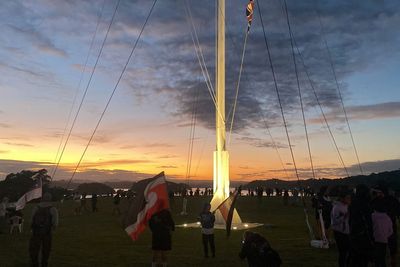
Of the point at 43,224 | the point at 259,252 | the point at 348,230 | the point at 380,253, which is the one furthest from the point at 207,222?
the point at 259,252

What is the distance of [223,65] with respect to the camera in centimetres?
2231

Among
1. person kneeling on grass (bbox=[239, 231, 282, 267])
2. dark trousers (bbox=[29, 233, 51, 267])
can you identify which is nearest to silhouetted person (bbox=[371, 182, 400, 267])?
person kneeling on grass (bbox=[239, 231, 282, 267])

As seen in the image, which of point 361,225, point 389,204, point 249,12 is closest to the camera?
point 361,225

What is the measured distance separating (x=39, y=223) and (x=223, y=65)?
46.3 feet

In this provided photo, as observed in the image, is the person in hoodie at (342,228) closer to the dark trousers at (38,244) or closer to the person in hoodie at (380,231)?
the person in hoodie at (380,231)

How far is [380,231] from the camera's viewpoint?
8805 mm

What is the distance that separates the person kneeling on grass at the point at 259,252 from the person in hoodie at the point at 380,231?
3.20 m

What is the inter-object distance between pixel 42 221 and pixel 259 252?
570 centimetres

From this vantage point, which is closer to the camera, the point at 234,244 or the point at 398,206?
the point at 398,206

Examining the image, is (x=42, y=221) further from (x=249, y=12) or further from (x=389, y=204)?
(x=249, y=12)

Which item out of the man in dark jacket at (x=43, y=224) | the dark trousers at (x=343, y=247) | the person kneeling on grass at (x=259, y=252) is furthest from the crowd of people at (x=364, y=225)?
the man in dark jacket at (x=43, y=224)

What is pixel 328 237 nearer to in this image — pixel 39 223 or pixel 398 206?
pixel 398 206

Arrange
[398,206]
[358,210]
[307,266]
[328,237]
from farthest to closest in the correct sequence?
[328,237] < [307,266] < [398,206] < [358,210]

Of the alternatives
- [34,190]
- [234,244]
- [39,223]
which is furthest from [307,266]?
[34,190]
